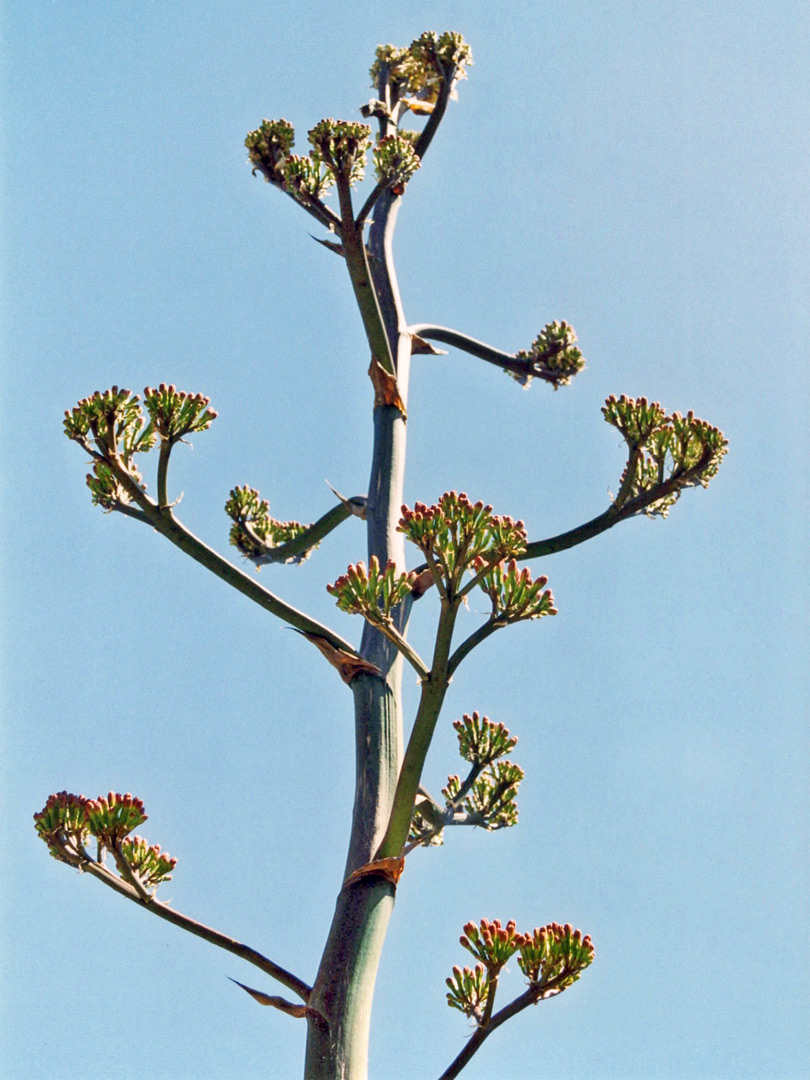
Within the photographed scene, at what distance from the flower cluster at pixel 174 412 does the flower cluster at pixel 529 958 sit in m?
2.28

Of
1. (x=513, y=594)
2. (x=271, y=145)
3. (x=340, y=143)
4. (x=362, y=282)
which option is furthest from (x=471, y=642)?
(x=271, y=145)

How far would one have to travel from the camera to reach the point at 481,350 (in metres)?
7.24

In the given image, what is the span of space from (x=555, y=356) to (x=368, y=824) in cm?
396

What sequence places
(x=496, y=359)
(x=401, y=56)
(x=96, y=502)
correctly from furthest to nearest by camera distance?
(x=401, y=56) < (x=496, y=359) < (x=96, y=502)

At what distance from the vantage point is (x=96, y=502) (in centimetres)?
481

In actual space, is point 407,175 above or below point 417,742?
above

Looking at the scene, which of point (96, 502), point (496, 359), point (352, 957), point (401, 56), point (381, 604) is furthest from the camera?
point (401, 56)

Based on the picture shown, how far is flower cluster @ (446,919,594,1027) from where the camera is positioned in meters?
3.67

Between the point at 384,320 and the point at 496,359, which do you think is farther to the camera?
the point at 496,359

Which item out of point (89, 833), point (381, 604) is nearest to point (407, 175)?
point (381, 604)

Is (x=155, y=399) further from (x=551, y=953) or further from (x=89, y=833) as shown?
(x=551, y=953)

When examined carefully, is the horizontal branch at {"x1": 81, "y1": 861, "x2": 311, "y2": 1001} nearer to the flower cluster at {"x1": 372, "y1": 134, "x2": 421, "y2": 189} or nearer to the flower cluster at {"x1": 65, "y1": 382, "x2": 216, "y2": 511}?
the flower cluster at {"x1": 65, "y1": 382, "x2": 216, "y2": 511}

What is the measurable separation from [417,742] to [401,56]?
581cm

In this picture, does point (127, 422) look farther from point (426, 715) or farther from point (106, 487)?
point (426, 715)
